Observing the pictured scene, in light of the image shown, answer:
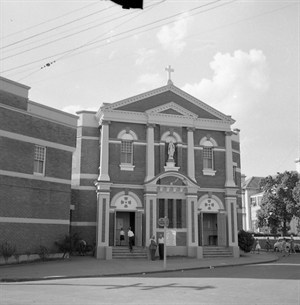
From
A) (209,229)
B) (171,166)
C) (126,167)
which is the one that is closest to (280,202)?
(209,229)

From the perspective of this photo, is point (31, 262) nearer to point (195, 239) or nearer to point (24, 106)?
point (24, 106)

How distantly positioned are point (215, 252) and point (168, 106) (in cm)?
1072

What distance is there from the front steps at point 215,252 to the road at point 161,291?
40.2 ft

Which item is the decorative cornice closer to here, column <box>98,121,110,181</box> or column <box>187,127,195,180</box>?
column <box>187,127,195,180</box>

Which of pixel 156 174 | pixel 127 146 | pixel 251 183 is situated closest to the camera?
pixel 156 174

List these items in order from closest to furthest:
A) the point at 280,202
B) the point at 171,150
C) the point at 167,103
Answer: the point at 171,150, the point at 167,103, the point at 280,202

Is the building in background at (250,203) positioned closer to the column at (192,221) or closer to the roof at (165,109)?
the roof at (165,109)

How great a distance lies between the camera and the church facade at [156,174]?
97.0 ft

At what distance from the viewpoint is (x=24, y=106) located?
25453 millimetres

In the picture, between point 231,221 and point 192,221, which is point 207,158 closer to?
point 231,221

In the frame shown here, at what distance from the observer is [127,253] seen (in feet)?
92.6

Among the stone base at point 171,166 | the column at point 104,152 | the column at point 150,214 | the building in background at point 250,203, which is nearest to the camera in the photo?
the column at point 150,214

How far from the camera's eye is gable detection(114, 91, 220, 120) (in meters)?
31.1

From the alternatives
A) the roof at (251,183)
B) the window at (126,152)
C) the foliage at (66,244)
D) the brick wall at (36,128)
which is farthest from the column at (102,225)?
the roof at (251,183)
